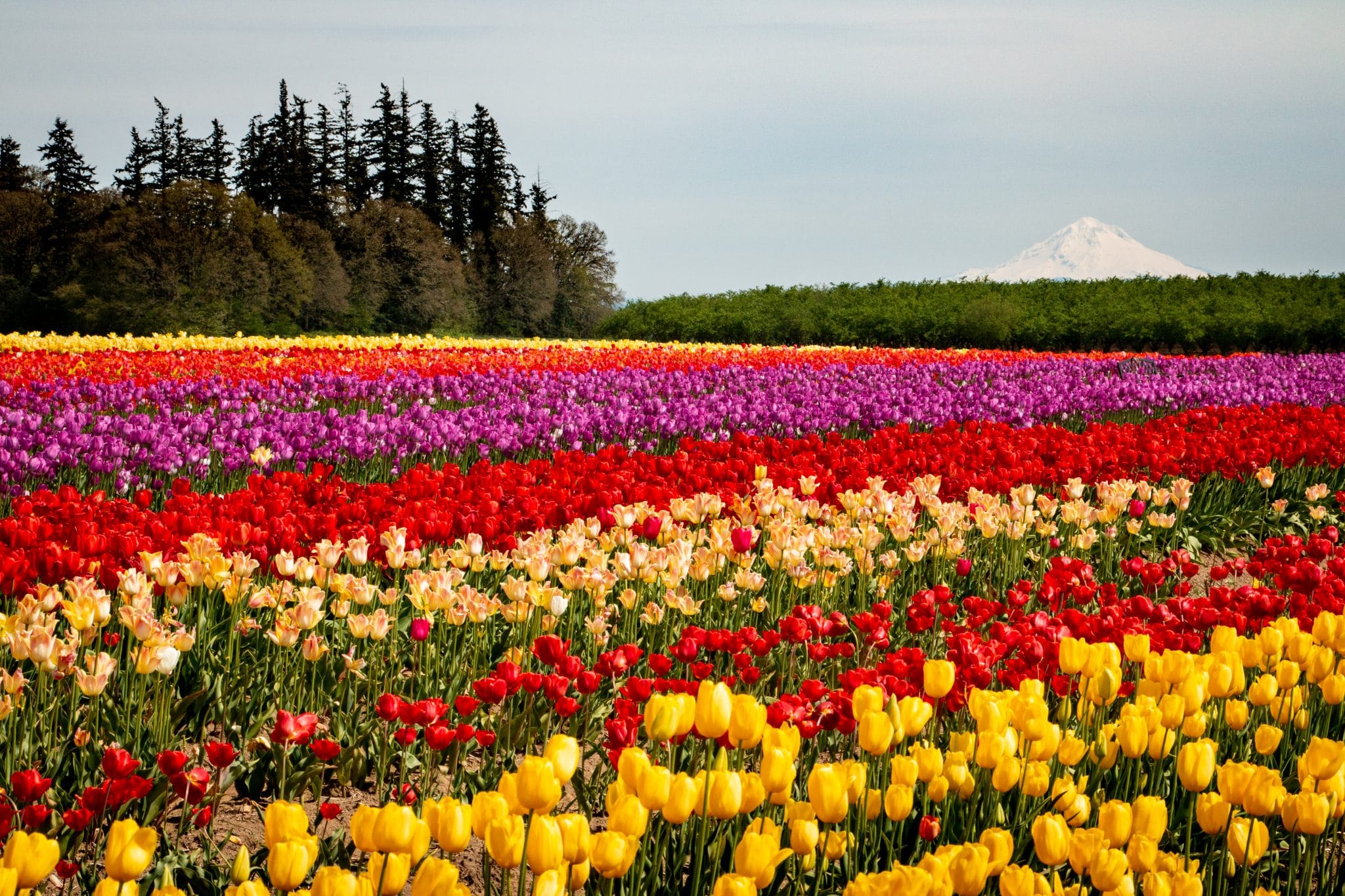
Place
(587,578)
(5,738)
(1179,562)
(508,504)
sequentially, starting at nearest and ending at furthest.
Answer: (5,738)
(587,578)
(1179,562)
(508,504)

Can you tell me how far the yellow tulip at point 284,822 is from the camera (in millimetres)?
1800

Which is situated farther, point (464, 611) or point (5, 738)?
point (464, 611)

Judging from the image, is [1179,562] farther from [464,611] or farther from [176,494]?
Answer: [176,494]

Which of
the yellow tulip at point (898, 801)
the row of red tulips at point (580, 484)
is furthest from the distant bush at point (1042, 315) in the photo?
the yellow tulip at point (898, 801)

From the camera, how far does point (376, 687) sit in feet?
12.9

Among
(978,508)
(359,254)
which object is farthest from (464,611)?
(359,254)

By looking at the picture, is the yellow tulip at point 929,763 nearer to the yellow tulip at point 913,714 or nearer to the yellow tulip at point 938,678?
the yellow tulip at point 913,714

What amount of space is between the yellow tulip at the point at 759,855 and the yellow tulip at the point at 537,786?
1.08 ft

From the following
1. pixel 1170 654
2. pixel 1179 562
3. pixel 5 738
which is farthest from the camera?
pixel 1179 562

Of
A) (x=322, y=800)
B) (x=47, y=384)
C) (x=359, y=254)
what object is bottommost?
(x=322, y=800)

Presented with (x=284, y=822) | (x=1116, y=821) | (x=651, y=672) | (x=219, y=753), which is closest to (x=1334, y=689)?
(x=1116, y=821)

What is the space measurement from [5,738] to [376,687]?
1155 millimetres

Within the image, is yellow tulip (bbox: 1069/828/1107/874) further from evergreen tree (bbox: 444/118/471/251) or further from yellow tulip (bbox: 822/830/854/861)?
evergreen tree (bbox: 444/118/471/251)

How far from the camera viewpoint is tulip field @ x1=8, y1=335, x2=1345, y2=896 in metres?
2.07
